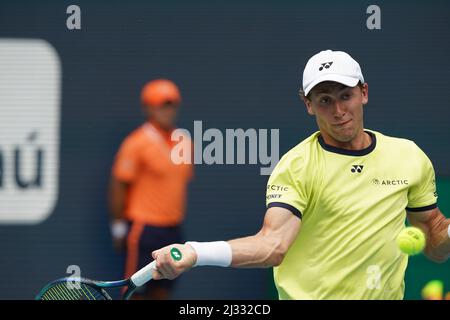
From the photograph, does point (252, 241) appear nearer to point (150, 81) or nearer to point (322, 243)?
point (322, 243)

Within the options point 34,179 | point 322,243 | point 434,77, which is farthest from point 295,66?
point 322,243

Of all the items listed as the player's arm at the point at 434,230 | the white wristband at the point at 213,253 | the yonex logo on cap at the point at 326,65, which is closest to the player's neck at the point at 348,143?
the yonex logo on cap at the point at 326,65

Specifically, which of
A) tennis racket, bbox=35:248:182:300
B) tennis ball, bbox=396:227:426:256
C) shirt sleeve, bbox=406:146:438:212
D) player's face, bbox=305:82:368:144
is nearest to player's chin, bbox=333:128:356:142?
player's face, bbox=305:82:368:144

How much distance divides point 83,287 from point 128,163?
2115 mm

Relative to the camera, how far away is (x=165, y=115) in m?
5.83

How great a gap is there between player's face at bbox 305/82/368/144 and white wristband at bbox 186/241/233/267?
0.51 m

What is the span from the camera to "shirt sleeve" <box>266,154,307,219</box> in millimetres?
2889

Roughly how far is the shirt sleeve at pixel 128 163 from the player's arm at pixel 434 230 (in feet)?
8.56

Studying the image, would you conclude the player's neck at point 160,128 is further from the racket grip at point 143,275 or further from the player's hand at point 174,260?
the player's hand at point 174,260

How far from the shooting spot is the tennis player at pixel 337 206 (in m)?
2.93

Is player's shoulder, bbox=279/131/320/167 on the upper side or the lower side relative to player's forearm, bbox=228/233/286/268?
upper

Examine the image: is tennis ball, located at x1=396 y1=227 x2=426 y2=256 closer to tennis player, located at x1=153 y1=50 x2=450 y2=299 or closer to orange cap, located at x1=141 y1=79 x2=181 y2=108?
tennis player, located at x1=153 y1=50 x2=450 y2=299

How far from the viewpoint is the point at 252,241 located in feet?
9.32

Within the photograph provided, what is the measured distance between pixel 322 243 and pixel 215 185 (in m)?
2.99
